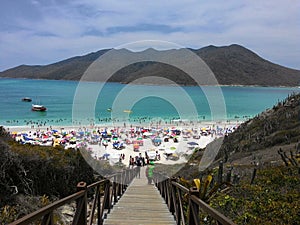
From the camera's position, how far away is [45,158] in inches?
349

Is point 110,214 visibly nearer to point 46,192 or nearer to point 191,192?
point 191,192

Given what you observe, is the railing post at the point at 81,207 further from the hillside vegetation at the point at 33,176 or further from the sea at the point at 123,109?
the sea at the point at 123,109

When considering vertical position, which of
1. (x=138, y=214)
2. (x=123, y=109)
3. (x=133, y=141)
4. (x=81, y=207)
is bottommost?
(x=133, y=141)

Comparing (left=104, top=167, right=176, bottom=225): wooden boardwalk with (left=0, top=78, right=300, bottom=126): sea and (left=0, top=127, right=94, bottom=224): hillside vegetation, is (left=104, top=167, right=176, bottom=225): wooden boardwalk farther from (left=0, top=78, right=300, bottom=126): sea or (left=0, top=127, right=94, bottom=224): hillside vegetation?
(left=0, top=78, right=300, bottom=126): sea

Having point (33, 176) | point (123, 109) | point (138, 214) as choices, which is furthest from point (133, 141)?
point (123, 109)

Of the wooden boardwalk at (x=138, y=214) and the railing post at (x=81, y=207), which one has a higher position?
the railing post at (x=81, y=207)

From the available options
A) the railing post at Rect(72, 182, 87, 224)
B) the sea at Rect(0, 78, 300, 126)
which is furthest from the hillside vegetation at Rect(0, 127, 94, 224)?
the sea at Rect(0, 78, 300, 126)

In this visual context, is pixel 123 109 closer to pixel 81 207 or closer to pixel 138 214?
pixel 138 214

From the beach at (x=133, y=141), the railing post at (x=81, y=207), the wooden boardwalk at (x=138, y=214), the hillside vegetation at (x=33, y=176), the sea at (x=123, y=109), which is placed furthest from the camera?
the sea at (x=123, y=109)

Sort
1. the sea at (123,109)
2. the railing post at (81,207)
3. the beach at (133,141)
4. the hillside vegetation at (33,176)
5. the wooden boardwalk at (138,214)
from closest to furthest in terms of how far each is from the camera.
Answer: the railing post at (81,207), the wooden boardwalk at (138,214), the hillside vegetation at (33,176), the beach at (133,141), the sea at (123,109)

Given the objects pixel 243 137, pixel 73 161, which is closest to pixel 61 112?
pixel 243 137

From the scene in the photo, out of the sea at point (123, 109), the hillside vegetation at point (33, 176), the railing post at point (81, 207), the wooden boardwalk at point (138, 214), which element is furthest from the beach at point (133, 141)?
the railing post at point (81, 207)

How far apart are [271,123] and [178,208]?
14.7 m

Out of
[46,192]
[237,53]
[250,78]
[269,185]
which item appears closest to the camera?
[269,185]
